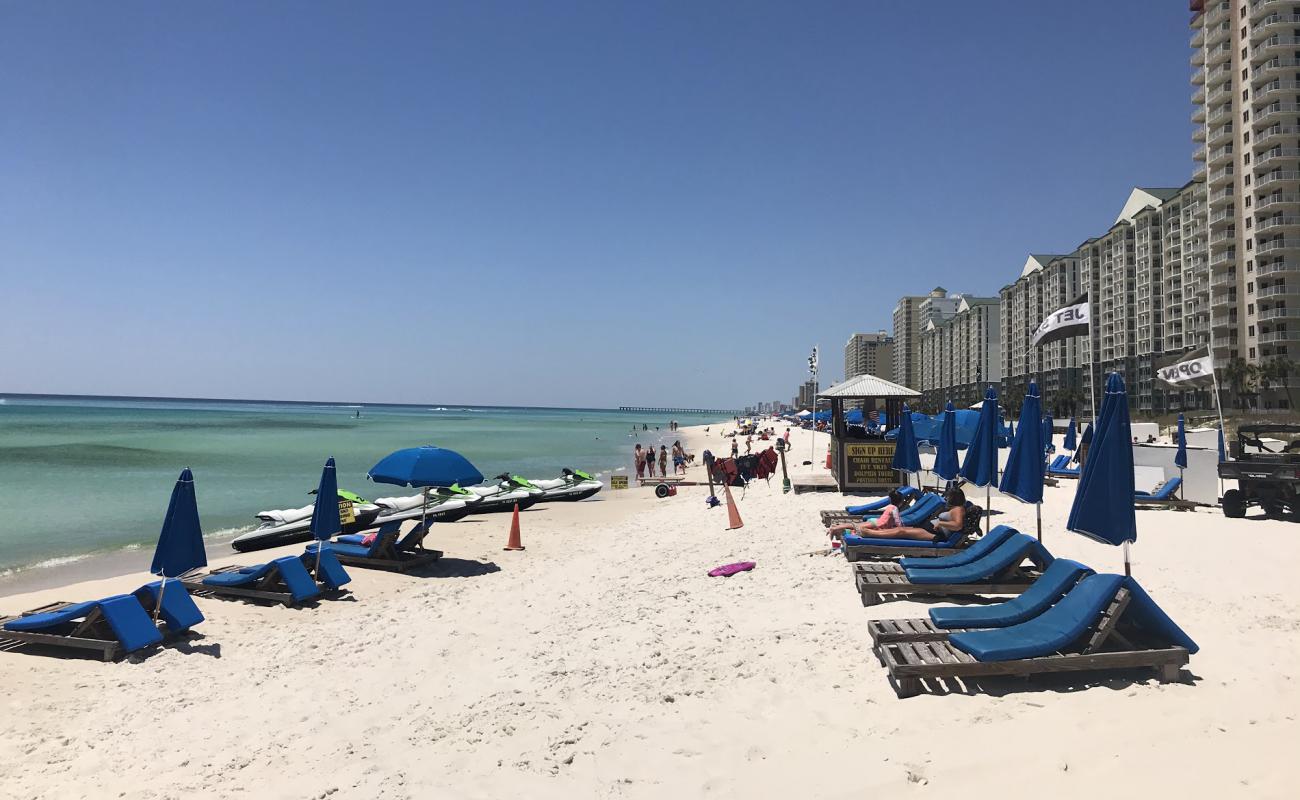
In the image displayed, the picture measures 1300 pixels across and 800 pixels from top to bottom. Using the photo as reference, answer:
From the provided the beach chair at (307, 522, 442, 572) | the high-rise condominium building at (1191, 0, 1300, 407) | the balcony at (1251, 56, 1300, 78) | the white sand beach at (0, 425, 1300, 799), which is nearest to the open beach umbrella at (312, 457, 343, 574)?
the white sand beach at (0, 425, 1300, 799)

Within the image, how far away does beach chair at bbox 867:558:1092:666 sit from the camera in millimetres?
5441

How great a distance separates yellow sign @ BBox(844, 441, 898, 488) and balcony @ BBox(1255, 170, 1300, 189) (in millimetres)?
→ 53950

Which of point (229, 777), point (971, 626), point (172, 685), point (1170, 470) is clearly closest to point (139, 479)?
Result: point (172, 685)

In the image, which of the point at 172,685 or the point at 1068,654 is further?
the point at 172,685

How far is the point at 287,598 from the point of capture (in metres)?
9.44

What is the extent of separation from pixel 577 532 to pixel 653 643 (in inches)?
372

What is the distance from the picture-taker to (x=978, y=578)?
23.2 ft

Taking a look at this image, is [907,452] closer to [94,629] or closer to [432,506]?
[432,506]

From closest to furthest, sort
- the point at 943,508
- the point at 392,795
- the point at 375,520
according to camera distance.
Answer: the point at 392,795 → the point at 943,508 → the point at 375,520

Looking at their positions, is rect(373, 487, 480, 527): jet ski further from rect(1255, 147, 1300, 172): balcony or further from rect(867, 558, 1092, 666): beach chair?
rect(1255, 147, 1300, 172): balcony

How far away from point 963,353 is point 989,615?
13803 centimetres

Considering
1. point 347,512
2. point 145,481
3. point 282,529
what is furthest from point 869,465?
point 145,481

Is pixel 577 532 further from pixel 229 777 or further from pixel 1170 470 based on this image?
pixel 1170 470

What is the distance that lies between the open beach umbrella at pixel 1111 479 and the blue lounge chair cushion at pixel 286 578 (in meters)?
9.13
